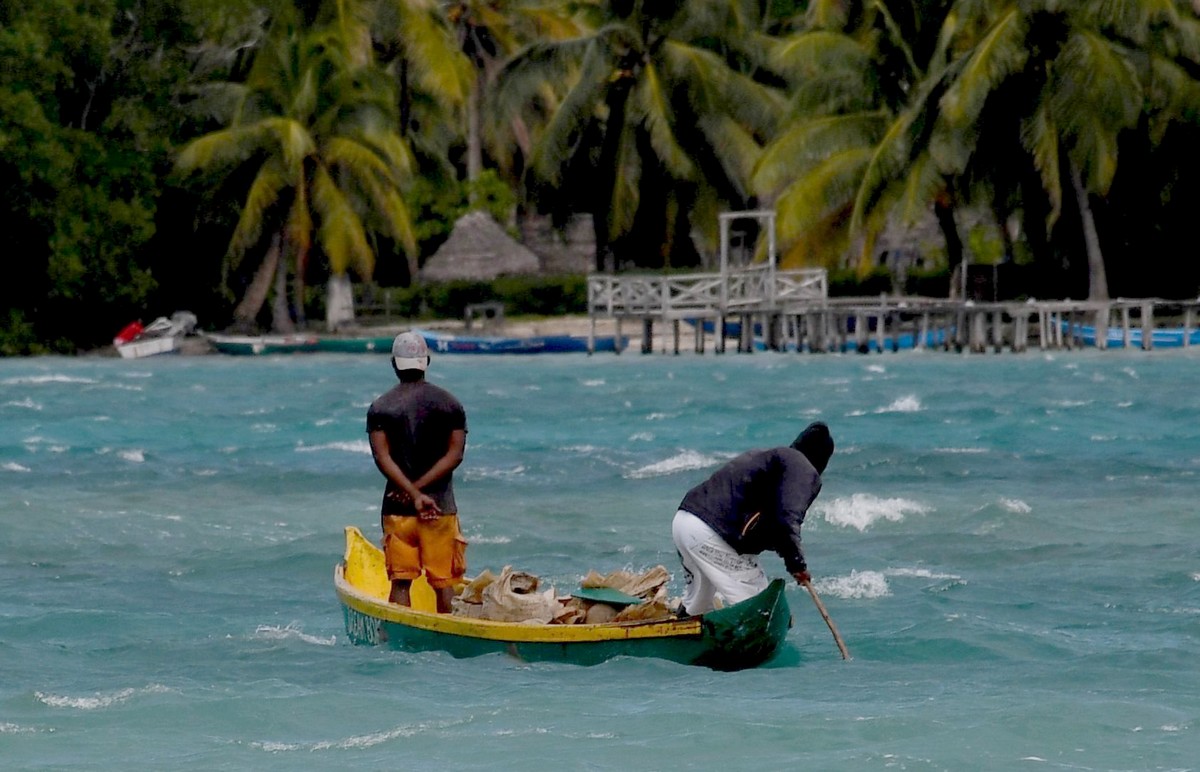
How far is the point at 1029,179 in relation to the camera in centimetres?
4775

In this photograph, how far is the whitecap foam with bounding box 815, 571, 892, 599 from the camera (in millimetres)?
15305

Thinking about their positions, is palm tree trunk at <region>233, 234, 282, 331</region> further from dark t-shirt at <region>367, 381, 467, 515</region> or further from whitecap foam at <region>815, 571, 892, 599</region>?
dark t-shirt at <region>367, 381, 467, 515</region>

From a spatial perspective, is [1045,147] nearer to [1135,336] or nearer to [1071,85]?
[1071,85]

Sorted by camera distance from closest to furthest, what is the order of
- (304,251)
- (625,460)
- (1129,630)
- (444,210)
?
1. (1129,630)
2. (625,460)
3. (304,251)
4. (444,210)

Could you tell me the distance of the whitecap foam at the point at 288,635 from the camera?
13.5 metres

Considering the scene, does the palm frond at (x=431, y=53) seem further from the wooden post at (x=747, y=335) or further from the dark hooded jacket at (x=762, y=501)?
the dark hooded jacket at (x=762, y=501)

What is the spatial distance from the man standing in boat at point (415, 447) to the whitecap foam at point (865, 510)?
25.2ft

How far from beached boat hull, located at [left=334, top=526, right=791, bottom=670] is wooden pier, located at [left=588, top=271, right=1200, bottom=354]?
34.7 meters

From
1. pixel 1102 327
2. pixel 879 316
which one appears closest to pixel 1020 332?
pixel 1102 327

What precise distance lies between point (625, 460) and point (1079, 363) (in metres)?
20.4

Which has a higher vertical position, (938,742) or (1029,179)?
(1029,179)

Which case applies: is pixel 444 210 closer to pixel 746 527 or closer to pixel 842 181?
pixel 842 181

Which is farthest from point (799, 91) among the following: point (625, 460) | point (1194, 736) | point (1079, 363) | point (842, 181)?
point (1194, 736)

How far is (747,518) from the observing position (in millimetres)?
11258
